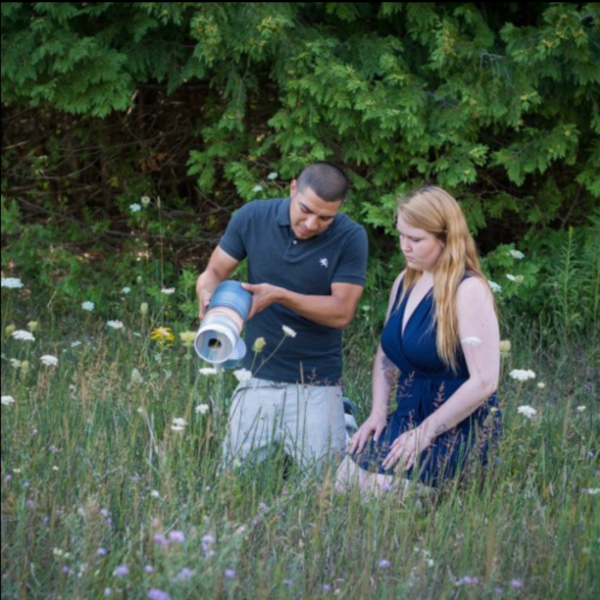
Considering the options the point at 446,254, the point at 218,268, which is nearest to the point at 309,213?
the point at 218,268

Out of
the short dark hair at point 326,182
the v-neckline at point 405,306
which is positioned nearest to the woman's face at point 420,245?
the v-neckline at point 405,306

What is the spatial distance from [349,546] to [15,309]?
505 cm

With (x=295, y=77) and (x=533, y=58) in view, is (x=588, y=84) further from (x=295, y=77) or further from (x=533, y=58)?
(x=295, y=77)

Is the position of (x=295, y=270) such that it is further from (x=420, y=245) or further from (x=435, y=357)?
(x=435, y=357)

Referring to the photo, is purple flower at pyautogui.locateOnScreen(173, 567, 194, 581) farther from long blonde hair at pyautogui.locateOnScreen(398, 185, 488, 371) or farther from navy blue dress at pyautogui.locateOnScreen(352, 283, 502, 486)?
long blonde hair at pyautogui.locateOnScreen(398, 185, 488, 371)

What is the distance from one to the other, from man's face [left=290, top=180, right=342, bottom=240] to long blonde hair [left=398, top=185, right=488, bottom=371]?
38 centimetres

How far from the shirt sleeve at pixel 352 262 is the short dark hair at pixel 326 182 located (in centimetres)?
27

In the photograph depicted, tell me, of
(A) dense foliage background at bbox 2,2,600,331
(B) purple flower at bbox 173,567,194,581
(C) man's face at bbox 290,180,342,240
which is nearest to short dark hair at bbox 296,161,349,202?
(C) man's face at bbox 290,180,342,240

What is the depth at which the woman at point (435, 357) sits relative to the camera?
13.6 ft

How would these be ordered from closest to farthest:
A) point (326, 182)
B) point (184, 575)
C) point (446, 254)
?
point (184, 575)
point (446, 254)
point (326, 182)

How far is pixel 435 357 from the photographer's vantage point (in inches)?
171

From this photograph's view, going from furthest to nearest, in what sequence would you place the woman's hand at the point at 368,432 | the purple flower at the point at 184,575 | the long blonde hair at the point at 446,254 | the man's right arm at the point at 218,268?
the man's right arm at the point at 218,268 < the woman's hand at the point at 368,432 < the long blonde hair at the point at 446,254 < the purple flower at the point at 184,575

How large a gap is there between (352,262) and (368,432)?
0.78m

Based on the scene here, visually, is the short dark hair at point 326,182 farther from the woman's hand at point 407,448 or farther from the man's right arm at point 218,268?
the woman's hand at point 407,448
